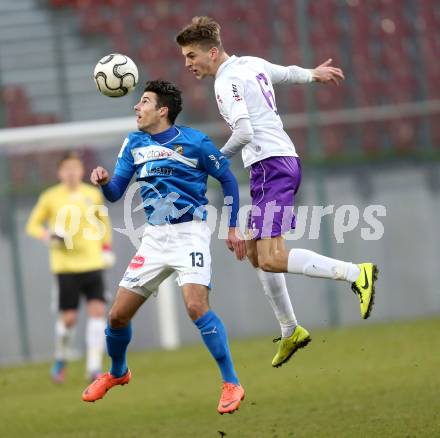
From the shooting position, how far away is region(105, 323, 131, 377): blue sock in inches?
267

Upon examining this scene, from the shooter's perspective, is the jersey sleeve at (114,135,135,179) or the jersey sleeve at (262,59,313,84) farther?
the jersey sleeve at (262,59,313,84)

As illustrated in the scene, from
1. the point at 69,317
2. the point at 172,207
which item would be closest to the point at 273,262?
the point at 172,207

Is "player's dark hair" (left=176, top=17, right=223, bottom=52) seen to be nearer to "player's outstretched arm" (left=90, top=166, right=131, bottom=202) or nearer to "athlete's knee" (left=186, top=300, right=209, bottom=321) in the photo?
"player's outstretched arm" (left=90, top=166, right=131, bottom=202)

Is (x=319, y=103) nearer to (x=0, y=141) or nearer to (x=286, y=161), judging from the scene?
(x=0, y=141)

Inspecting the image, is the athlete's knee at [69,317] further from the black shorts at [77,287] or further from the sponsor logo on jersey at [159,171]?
the sponsor logo on jersey at [159,171]

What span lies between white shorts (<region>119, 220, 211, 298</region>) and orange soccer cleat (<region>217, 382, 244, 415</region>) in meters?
0.64

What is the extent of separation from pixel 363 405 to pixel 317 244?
615 cm

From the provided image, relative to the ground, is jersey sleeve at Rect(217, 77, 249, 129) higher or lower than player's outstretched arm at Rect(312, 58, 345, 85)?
lower

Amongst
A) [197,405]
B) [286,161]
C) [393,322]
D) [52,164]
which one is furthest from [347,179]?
[286,161]

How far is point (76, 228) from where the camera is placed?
1066cm

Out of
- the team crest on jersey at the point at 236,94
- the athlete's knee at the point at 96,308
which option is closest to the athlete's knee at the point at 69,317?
the athlete's knee at the point at 96,308

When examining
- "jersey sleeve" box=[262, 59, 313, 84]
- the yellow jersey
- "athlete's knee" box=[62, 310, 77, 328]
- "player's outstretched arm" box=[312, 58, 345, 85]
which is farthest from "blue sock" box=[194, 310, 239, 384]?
"athlete's knee" box=[62, 310, 77, 328]

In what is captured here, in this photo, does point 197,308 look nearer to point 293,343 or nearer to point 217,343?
point 217,343

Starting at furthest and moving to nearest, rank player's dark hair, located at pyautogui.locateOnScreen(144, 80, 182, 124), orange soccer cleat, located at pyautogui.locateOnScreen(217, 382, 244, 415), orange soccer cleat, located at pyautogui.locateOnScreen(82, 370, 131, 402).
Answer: orange soccer cleat, located at pyautogui.locateOnScreen(82, 370, 131, 402) < player's dark hair, located at pyautogui.locateOnScreen(144, 80, 182, 124) < orange soccer cleat, located at pyautogui.locateOnScreen(217, 382, 244, 415)
